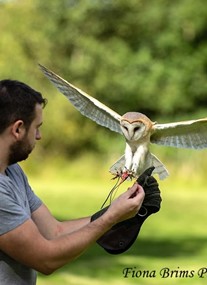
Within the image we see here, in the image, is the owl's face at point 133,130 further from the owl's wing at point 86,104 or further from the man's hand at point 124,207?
the owl's wing at point 86,104

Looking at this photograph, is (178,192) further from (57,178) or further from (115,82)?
(115,82)

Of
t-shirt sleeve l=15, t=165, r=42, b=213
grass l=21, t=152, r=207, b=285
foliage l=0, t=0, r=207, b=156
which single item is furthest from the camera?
foliage l=0, t=0, r=207, b=156

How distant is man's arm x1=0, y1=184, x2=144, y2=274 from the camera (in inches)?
116

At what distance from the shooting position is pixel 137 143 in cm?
309

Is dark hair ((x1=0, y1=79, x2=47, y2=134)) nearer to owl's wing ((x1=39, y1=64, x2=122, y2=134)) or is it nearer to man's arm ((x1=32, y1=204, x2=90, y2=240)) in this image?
owl's wing ((x1=39, y1=64, x2=122, y2=134))

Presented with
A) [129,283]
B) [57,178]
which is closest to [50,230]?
[129,283]

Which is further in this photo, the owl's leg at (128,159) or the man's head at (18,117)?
the owl's leg at (128,159)

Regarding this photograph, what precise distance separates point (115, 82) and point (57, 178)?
4506 millimetres

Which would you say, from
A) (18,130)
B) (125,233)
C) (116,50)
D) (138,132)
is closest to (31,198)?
(125,233)

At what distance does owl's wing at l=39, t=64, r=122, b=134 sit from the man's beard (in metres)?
0.48

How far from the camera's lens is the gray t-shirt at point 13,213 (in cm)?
295

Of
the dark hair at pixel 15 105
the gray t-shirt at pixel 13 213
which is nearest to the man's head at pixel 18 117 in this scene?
the dark hair at pixel 15 105

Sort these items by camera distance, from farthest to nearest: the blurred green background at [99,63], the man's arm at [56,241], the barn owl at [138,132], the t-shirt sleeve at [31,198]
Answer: the blurred green background at [99,63], the t-shirt sleeve at [31,198], the barn owl at [138,132], the man's arm at [56,241]

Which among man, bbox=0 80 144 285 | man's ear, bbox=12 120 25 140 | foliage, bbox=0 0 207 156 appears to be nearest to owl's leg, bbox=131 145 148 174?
man, bbox=0 80 144 285
